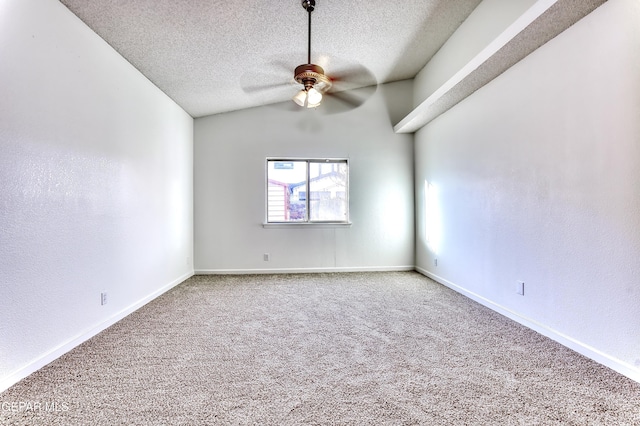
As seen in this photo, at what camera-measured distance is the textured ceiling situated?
2.40 metres

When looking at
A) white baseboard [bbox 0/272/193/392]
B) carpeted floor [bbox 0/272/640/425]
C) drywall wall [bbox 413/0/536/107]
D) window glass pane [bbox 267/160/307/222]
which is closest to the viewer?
carpeted floor [bbox 0/272/640/425]

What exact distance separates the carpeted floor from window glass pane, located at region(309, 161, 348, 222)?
7.05ft

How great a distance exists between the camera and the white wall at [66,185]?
1.73 metres

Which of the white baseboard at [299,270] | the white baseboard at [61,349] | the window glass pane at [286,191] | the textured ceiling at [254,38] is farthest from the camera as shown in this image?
the window glass pane at [286,191]

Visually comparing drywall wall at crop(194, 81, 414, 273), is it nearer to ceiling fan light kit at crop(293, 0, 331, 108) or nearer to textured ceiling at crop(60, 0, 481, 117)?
textured ceiling at crop(60, 0, 481, 117)

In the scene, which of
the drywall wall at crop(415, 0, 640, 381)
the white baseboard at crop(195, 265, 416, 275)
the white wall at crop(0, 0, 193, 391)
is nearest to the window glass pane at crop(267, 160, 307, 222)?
the white baseboard at crop(195, 265, 416, 275)

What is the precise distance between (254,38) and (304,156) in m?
2.07

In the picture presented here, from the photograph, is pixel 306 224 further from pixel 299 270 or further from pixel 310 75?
pixel 310 75

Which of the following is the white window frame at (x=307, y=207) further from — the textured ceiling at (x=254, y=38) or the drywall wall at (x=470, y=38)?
the drywall wall at (x=470, y=38)

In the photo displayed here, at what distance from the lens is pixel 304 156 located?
4.76 metres

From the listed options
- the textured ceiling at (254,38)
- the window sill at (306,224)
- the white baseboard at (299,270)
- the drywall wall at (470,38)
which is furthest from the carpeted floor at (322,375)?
the drywall wall at (470,38)

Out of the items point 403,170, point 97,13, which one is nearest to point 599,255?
point 403,170

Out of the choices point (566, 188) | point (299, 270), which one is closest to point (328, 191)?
point (299, 270)

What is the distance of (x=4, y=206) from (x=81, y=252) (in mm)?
673
